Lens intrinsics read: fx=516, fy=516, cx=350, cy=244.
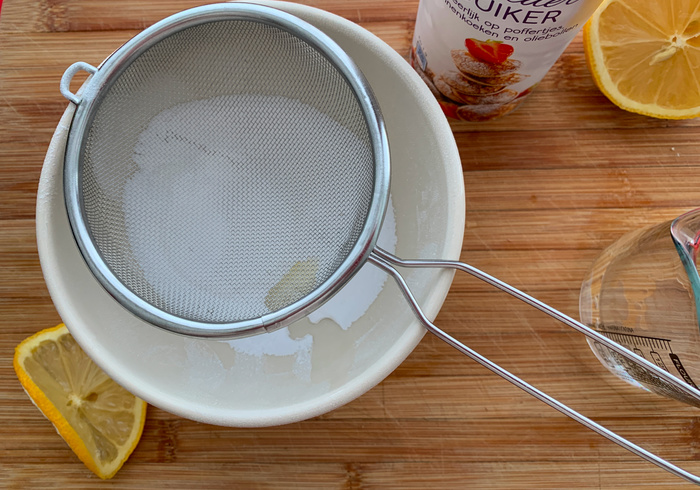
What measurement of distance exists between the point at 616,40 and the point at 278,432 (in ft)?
2.50

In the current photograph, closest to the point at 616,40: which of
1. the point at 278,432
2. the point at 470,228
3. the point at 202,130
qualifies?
the point at 470,228

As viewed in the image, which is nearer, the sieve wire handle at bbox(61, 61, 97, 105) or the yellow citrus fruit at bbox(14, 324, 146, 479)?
the sieve wire handle at bbox(61, 61, 97, 105)

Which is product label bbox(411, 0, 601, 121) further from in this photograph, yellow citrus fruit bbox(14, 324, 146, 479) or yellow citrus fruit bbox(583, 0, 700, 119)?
yellow citrus fruit bbox(14, 324, 146, 479)

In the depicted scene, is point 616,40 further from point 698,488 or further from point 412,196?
point 698,488

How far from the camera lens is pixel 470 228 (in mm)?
786

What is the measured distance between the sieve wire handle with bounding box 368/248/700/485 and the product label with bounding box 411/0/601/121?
0.26 m

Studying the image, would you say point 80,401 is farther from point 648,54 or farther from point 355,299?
point 648,54

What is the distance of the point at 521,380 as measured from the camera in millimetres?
599

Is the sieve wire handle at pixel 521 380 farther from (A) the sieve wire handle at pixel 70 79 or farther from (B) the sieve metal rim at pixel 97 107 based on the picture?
(A) the sieve wire handle at pixel 70 79

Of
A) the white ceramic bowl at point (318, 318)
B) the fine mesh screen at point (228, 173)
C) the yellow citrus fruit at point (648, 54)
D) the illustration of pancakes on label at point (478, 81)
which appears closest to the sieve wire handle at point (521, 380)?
the white ceramic bowl at point (318, 318)

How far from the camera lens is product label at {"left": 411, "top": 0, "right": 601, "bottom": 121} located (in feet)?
1.80

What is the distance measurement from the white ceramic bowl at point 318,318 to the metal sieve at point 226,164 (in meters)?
0.04

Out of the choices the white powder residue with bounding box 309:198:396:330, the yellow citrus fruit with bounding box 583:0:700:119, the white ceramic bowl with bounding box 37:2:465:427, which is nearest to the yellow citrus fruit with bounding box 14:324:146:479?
the white ceramic bowl with bounding box 37:2:465:427

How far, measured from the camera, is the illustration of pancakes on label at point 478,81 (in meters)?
0.63
